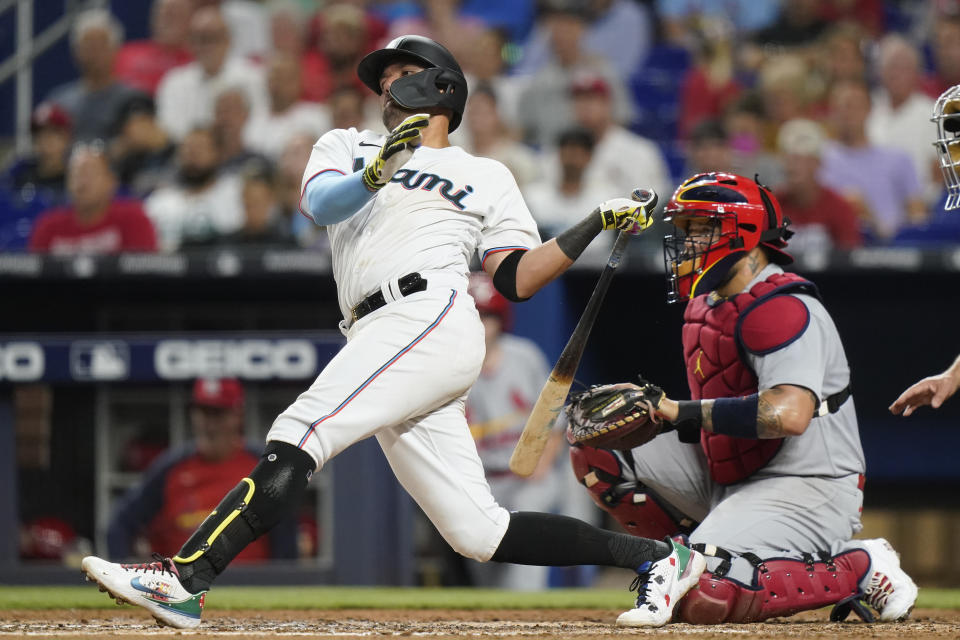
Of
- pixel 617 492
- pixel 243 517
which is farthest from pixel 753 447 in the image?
pixel 243 517

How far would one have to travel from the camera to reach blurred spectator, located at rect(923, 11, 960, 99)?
24.7 ft

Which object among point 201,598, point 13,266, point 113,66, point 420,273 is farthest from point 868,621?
point 113,66

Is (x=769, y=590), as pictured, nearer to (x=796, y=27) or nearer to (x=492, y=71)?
(x=492, y=71)

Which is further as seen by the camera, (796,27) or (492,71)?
(796,27)

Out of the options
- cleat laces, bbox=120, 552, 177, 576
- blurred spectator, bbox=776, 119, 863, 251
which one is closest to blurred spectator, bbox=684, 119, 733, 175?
blurred spectator, bbox=776, 119, 863, 251

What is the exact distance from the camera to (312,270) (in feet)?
19.5

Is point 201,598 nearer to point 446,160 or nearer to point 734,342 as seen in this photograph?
point 446,160

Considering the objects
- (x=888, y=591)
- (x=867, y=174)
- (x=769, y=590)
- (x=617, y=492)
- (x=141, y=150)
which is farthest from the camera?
(x=141, y=150)

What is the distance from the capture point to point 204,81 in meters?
8.39

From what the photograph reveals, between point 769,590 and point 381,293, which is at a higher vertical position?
point 381,293

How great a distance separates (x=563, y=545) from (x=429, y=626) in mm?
507

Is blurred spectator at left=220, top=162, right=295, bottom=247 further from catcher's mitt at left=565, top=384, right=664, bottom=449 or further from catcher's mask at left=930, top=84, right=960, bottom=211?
catcher's mask at left=930, top=84, right=960, bottom=211

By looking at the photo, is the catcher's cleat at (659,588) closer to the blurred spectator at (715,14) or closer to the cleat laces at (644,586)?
the cleat laces at (644,586)

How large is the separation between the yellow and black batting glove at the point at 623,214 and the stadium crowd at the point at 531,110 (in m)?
2.84
